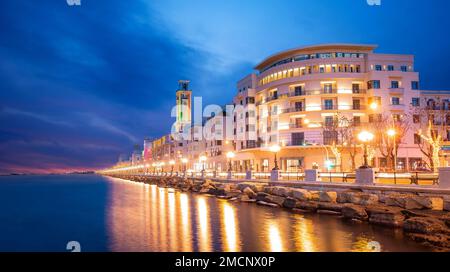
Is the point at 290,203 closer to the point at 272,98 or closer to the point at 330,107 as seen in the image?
the point at 330,107

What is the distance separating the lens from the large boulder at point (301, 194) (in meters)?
26.6

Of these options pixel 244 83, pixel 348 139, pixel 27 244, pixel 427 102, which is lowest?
pixel 27 244

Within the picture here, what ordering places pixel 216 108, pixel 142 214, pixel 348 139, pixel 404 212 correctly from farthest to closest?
pixel 216 108
pixel 348 139
pixel 142 214
pixel 404 212

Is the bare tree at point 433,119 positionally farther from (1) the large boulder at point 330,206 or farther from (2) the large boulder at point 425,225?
(2) the large boulder at point 425,225

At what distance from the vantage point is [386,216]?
18672 millimetres

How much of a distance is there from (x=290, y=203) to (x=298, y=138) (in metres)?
35.9

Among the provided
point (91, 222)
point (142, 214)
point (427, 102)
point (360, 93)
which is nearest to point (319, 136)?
point (360, 93)

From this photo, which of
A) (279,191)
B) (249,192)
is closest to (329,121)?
(249,192)

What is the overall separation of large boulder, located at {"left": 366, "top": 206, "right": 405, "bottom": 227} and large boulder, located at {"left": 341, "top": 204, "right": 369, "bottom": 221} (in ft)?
1.07

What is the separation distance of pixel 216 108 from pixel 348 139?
1808 inches

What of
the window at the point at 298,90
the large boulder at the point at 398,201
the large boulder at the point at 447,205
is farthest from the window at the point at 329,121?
the large boulder at the point at 447,205

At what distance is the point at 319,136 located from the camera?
197 ft
